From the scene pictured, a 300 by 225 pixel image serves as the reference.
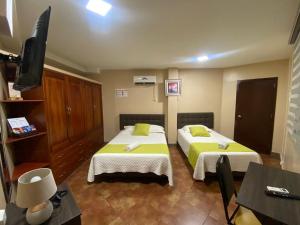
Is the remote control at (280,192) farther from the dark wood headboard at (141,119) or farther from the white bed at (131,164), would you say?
the dark wood headboard at (141,119)

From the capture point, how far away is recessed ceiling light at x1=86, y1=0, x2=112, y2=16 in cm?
135

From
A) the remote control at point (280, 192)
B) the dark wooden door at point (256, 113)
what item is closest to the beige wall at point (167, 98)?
the dark wooden door at point (256, 113)

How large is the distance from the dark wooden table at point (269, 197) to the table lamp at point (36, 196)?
1.33m

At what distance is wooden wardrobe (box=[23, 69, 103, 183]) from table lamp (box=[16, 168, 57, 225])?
144cm

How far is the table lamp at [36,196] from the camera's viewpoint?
943 millimetres

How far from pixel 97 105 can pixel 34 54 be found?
315 centimetres

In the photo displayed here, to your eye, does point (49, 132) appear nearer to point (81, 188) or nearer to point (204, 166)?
point (81, 188)

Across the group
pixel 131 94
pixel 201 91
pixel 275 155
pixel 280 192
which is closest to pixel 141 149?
pixel 280 192

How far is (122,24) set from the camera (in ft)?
5.78

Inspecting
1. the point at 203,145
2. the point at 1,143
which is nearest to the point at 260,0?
the point at 203,145

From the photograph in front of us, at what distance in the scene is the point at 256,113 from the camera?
150 inches

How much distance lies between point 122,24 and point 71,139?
229 centimetres

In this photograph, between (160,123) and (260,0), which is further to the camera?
(160,123)

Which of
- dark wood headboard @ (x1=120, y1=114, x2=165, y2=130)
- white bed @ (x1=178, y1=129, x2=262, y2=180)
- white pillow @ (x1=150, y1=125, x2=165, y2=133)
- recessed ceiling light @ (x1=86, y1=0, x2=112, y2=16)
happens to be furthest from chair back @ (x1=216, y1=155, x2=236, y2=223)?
dark wood headboard @ (x1=120, y1=114, x2=165, y2=130)
